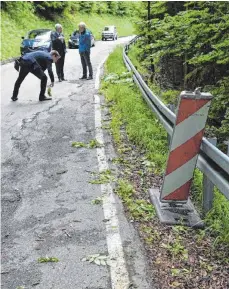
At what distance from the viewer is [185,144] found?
4195 millimetres

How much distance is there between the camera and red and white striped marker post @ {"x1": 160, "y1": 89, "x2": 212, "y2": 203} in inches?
158

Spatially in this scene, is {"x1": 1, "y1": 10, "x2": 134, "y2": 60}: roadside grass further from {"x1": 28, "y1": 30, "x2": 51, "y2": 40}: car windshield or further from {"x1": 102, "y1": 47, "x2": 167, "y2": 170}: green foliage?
{"x1": 102, "y1": 47, "x2": 167, "y2": 170}: green foliage

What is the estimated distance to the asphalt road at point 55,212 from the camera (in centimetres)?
343

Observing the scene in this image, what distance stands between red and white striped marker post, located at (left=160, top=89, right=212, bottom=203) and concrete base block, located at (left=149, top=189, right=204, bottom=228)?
9 cm

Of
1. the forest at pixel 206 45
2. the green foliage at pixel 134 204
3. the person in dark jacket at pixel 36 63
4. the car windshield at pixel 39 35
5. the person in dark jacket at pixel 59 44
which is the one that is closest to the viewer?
the green foliage at pixel 134 204

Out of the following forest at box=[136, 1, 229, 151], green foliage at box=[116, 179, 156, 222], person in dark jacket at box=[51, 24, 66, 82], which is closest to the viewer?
green foliage at box=[116, 179, 156, 222]

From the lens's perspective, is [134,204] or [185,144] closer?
[185,144]

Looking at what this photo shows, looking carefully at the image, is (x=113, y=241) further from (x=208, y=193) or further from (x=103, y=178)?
(x=103, y=178)

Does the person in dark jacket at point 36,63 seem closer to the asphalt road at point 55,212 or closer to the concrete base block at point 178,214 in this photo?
the asphalt road at point 55,212

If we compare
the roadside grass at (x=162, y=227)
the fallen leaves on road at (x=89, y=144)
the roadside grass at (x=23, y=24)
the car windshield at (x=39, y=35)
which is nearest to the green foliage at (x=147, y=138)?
the roadside grass at (x=162, y=227)

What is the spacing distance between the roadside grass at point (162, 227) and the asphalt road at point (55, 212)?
155 millimetres

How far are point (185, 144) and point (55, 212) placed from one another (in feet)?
5.24

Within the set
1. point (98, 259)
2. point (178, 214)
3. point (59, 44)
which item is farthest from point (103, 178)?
point (59, 44)

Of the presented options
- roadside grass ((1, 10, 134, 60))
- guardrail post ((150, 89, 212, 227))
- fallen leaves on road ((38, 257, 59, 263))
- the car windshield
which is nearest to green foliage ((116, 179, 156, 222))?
guardrail post ((150, 89, 212, 227))
